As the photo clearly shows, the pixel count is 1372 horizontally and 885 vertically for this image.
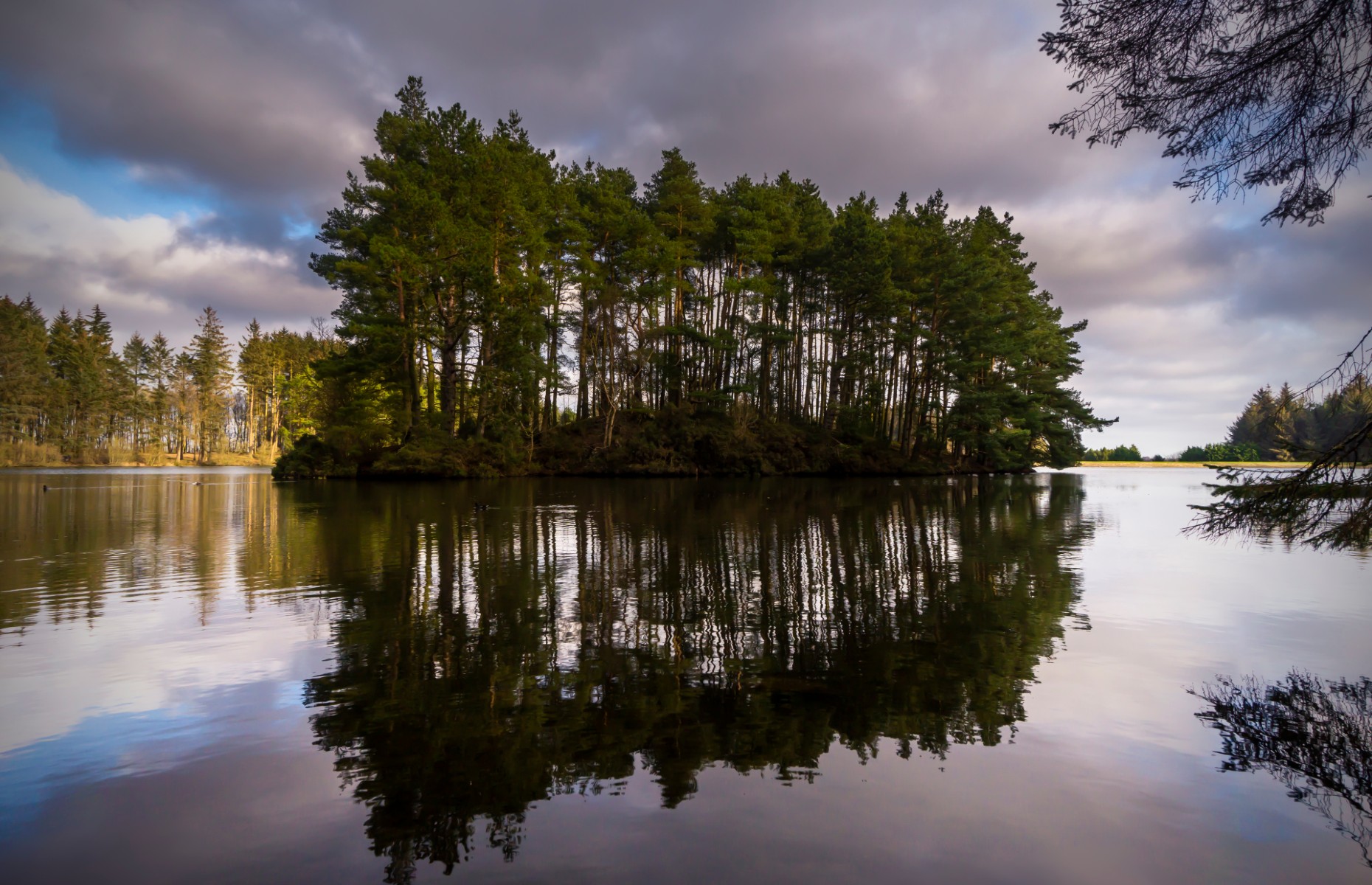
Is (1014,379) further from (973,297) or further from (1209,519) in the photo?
(1209,519)

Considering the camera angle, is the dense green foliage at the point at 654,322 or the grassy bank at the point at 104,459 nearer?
the dense green foliage at the point at 654,322

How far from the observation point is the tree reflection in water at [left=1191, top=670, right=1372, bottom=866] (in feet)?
9.95

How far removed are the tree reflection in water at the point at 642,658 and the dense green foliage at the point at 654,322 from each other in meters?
22.2

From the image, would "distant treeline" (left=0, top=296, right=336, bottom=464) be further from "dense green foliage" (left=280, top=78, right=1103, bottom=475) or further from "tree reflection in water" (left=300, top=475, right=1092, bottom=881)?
"tree reflection in water" (left=300, top=475, right=1092, bottom=881)

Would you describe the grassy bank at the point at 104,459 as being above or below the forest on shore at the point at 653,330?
below

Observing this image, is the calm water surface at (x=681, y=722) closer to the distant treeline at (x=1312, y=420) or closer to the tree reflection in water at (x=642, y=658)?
the tree reflection in water at (x=642, y=658)

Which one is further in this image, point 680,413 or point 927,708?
point 680,413

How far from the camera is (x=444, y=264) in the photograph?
30.7 metres

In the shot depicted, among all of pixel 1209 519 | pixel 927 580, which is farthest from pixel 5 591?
pixel 1209 519

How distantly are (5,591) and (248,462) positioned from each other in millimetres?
87064

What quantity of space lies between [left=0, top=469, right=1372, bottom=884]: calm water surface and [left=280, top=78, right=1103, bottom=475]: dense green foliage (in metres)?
24.2

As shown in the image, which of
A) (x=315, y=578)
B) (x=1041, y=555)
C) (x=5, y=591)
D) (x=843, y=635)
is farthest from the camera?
(x=1041, y=555)

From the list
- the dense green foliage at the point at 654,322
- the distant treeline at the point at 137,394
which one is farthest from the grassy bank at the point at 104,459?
the dense green foliage at the point at 654,322

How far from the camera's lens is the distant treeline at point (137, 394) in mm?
56531
